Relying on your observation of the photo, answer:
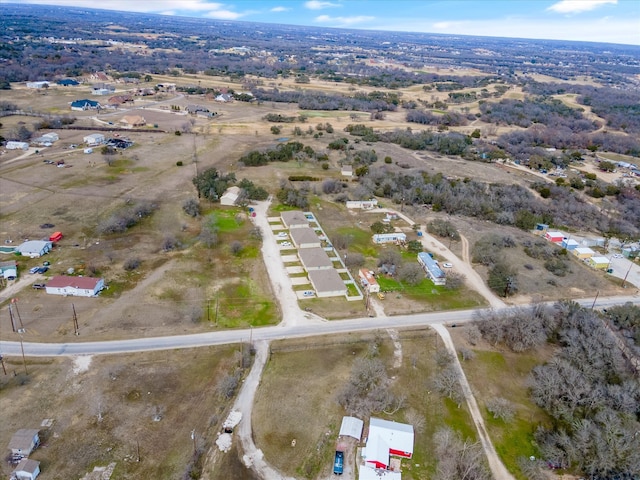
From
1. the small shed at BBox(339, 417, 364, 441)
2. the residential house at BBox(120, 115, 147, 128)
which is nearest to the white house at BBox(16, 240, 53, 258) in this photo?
the small shed at BBox(339, 417, 364, 441)

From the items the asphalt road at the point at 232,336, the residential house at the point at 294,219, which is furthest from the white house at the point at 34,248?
the residential house at the point at 294,219

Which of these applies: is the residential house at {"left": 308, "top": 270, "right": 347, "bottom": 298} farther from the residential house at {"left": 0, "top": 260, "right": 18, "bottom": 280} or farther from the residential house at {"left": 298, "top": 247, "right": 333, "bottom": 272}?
the residential house at {"left": 0, "top": 260, "right": 18, "bottom": 280}

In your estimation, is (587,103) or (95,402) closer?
(95,402)

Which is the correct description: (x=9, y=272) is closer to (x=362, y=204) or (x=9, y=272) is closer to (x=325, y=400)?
(x=325, y=400)

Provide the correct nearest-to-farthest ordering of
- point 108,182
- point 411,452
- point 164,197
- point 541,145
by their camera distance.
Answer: point 411,452 → point 164,197 → point 108,182 → point 541,145

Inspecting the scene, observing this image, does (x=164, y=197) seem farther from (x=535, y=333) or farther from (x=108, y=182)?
(x=535, y=333)

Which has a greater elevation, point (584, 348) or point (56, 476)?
point (584, 348)

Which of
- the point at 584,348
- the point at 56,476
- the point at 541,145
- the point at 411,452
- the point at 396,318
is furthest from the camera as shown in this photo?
the point at 541,145

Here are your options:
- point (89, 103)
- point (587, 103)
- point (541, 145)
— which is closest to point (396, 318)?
point (541, 145)
